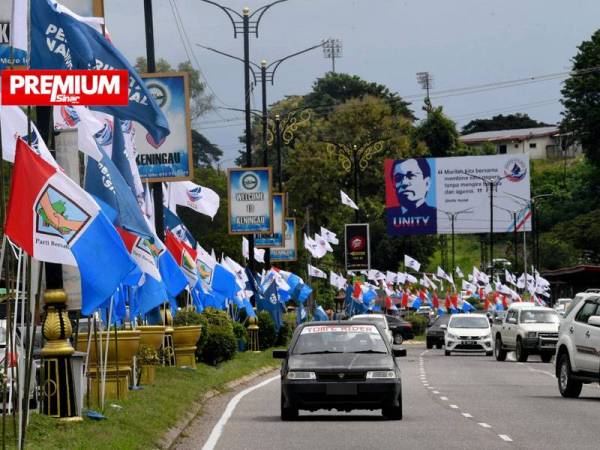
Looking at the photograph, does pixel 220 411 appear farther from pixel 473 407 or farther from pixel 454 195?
pixel 454 195

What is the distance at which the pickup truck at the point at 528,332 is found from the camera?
47031 mm

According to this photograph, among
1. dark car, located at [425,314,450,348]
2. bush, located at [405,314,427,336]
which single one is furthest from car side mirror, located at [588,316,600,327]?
bush, located at [405,314,427,336]

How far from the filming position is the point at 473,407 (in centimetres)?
2472

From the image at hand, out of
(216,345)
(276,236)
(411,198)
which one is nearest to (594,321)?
(216,345)

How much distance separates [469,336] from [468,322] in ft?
2.69

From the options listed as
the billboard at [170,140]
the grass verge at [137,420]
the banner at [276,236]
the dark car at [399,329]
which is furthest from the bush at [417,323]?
the billboard at [170,140]

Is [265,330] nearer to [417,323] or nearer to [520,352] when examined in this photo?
[520,352]

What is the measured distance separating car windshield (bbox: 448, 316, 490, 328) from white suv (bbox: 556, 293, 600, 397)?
1078 inches

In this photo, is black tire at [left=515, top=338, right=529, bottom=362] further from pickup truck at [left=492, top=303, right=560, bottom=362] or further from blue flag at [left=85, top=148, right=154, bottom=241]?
blue flag at [left=85, top=148, right=154, bottom=241]

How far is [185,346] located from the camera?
32.2 m

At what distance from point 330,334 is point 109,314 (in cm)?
361

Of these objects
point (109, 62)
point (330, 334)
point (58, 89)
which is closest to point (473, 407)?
point (330, 334)

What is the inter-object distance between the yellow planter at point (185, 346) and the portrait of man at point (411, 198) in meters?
74.2

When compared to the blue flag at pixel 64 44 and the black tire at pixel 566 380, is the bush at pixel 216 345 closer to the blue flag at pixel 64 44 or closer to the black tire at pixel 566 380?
the black tire at pixel 566 380
